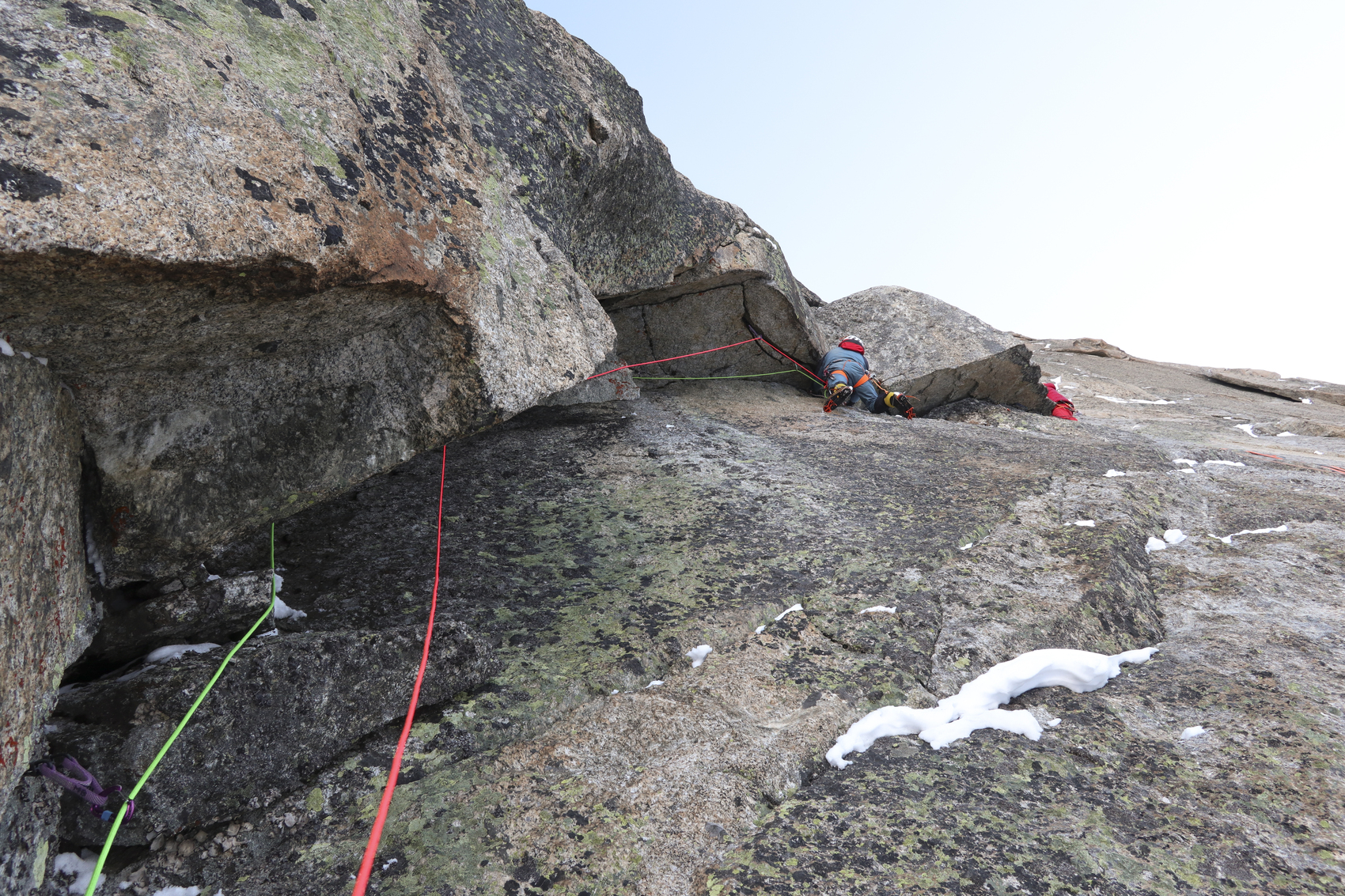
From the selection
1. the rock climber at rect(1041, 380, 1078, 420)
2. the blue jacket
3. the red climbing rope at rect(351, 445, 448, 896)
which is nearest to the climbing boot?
the blue jacket

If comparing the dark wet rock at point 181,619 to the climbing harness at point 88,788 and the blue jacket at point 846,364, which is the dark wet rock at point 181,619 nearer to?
the climbing harness at point 88,788

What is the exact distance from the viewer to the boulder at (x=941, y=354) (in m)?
10.0

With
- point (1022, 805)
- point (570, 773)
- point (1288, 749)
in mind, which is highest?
point (1288, 749)

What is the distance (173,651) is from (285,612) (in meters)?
0.54

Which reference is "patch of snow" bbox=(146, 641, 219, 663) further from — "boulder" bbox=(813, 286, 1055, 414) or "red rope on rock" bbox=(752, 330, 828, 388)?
"boulder" bbox=(813, 286, 1055, 414)

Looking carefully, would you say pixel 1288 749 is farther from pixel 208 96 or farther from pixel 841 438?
pixel 208 96

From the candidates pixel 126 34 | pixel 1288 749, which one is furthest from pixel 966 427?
pixel 126 34

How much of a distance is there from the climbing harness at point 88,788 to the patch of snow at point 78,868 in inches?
5.5

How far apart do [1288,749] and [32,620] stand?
4.55 m

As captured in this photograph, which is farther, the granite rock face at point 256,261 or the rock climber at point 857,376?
the rock climber at point 857,376

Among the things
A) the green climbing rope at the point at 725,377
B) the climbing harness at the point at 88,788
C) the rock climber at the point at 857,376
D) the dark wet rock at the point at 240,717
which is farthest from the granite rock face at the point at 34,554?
the rock climber at the point at 857,376

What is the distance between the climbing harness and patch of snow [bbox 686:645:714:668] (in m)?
2.24

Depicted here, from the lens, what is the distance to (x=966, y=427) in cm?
739

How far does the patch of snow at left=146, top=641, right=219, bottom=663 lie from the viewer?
3.08 meters
